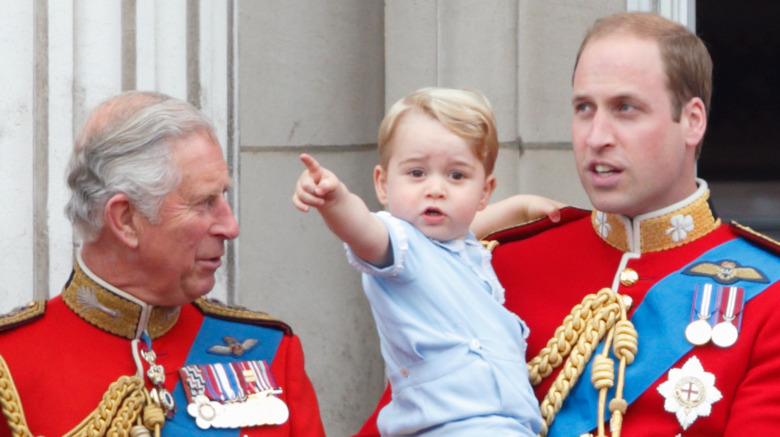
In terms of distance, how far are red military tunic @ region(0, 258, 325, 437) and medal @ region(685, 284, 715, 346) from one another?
79cm

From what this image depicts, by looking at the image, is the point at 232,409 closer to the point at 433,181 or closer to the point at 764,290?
the point at 433,181

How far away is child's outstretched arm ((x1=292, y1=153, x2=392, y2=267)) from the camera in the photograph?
→ 226cm

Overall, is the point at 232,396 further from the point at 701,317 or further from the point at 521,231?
the point at 701,317

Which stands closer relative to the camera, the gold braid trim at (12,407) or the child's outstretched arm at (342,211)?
the child's outstretched arm at (342,211)

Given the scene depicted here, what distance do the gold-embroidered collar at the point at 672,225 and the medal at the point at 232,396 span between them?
0.82m

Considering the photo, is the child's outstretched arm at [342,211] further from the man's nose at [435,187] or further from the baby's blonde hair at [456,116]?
the baby's blonde hair at [456,116]

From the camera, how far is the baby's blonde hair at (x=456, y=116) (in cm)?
261

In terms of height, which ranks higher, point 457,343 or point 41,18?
point 41,18

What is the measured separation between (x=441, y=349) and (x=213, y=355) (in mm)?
503

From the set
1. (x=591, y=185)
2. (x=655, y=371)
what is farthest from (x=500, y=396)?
(x=591, y=185)

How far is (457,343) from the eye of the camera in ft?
8.34

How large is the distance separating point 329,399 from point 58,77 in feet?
4.51

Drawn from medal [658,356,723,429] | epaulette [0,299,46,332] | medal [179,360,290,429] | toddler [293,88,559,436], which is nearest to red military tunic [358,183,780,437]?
medal [658,356,723,429]

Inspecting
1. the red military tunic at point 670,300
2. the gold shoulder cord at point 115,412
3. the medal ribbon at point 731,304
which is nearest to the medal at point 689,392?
the red military tunic at point 670,300
